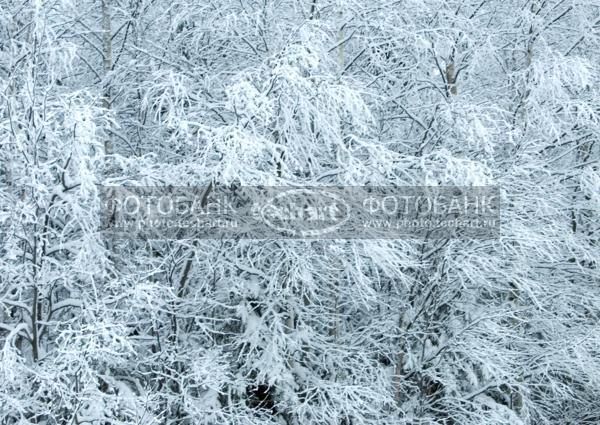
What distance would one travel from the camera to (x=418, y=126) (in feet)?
33.1

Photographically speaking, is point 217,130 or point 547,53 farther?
point 547,53

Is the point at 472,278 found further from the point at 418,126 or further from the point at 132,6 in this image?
the point at 132,6

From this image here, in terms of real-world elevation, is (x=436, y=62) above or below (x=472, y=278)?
above

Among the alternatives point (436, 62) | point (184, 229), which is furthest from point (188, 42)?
point (436, 62)

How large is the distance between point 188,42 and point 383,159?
3.28 metres

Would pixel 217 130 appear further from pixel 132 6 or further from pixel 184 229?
pixel 132 6

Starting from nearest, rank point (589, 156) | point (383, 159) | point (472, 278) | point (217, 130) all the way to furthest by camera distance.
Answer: point (217, 130) < point (383, 159) < point (472, 278) < point (589, 156)

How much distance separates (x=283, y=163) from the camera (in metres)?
7.41

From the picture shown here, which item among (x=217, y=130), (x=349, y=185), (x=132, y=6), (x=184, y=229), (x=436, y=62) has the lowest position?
(x=184, y=229)

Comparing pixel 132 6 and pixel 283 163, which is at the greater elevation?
pixel 132 6

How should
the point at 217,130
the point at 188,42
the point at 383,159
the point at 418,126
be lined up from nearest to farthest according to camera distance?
the point at 217,130 → the point at 383,159 → the point at 188,42 → the point at 418,126

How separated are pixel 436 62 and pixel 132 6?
14.0ft

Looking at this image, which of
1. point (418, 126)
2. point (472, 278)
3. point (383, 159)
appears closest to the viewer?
point (383, 159)

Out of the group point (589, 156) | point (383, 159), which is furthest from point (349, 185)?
point (589, 156)
